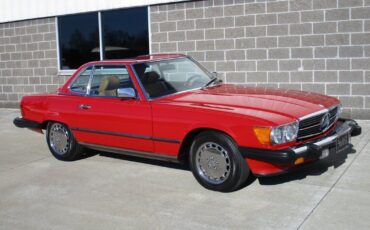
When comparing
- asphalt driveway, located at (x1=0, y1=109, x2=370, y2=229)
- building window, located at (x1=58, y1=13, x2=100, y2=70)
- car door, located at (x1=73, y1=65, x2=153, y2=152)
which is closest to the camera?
asphalt driveway, located at (x1=0, y1=109, x2=370, y2=229)

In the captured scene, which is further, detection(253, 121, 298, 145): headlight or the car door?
the car door

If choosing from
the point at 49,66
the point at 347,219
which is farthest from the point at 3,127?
the point at 347,219

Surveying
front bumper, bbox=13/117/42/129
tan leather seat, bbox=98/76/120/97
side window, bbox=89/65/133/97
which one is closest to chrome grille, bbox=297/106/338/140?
side window, bbox=89/65/133/97

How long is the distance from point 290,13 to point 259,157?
4653mm

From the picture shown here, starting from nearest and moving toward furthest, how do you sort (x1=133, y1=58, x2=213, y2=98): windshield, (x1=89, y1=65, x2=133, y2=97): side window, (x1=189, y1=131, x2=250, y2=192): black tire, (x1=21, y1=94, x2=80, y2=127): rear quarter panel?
Answer: (x1=189, y1=131, x2=250, y2=192): black tire → (x1=133, y1=58, x2=213, y2=98): windshield → (x1=89, y1=65, x2=133, y2=97): side window → (x1=21, y1=94, x2=80, y2=127): rear quarter panel

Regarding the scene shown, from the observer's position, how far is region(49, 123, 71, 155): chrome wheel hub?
6984 mm

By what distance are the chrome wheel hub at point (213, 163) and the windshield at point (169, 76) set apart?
104 centimetres

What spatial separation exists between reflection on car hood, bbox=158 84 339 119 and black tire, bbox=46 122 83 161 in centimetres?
176

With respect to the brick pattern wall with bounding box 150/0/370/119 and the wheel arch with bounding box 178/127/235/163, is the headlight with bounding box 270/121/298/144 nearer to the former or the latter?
the wheel arch with bounding box 178/127/235/163

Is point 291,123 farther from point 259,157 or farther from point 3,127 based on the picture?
point 3,127

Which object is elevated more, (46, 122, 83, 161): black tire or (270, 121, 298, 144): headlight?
(270, 121, 298, 144): headlight

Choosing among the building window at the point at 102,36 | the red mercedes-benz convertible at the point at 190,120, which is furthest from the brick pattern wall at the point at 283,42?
the red mercedes-benz convertible at the point at 190,120

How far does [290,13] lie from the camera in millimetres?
8766

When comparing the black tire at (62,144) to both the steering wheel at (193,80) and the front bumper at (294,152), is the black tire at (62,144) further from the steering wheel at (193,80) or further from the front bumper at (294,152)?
the front bumper at (294,152)
